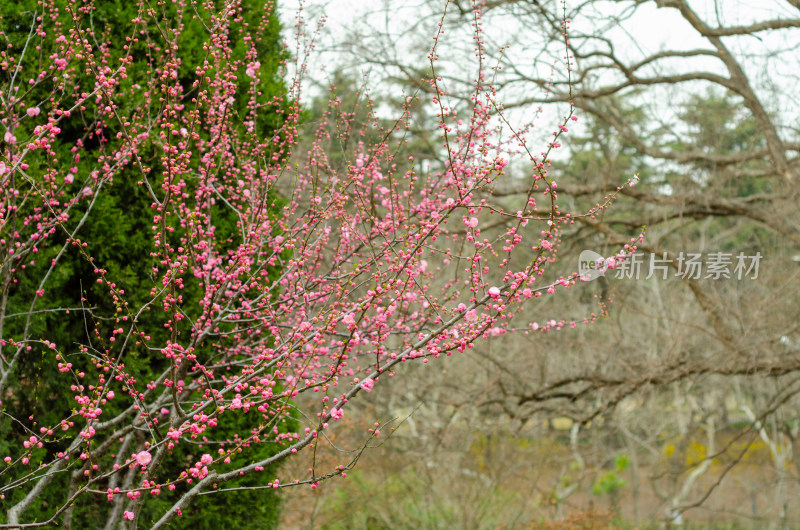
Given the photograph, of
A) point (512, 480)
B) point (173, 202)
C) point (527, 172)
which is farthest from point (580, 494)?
point (173, 202)

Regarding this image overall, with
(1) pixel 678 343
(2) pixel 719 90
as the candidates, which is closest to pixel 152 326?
(1) pixel 678 343

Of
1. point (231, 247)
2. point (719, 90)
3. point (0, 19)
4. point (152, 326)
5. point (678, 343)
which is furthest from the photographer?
point (719, 90)

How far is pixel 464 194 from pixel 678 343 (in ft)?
14.6

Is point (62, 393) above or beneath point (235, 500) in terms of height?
above

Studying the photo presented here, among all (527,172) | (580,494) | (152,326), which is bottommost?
(580,494)

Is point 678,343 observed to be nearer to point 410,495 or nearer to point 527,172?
point 527,172

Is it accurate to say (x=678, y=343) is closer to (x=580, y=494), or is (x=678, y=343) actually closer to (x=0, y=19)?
(x=0, y=19)

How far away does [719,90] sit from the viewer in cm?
970

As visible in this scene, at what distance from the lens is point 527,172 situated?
8180 millimetres

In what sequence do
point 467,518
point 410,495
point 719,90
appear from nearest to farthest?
point 467,518 → point 410,495 → point 719,90

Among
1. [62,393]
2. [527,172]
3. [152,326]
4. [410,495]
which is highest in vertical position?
[527,172]

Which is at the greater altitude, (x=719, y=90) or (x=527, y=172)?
(x=719, y=90)

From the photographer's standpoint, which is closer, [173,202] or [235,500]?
[173,202]

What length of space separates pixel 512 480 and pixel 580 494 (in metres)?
10.3
